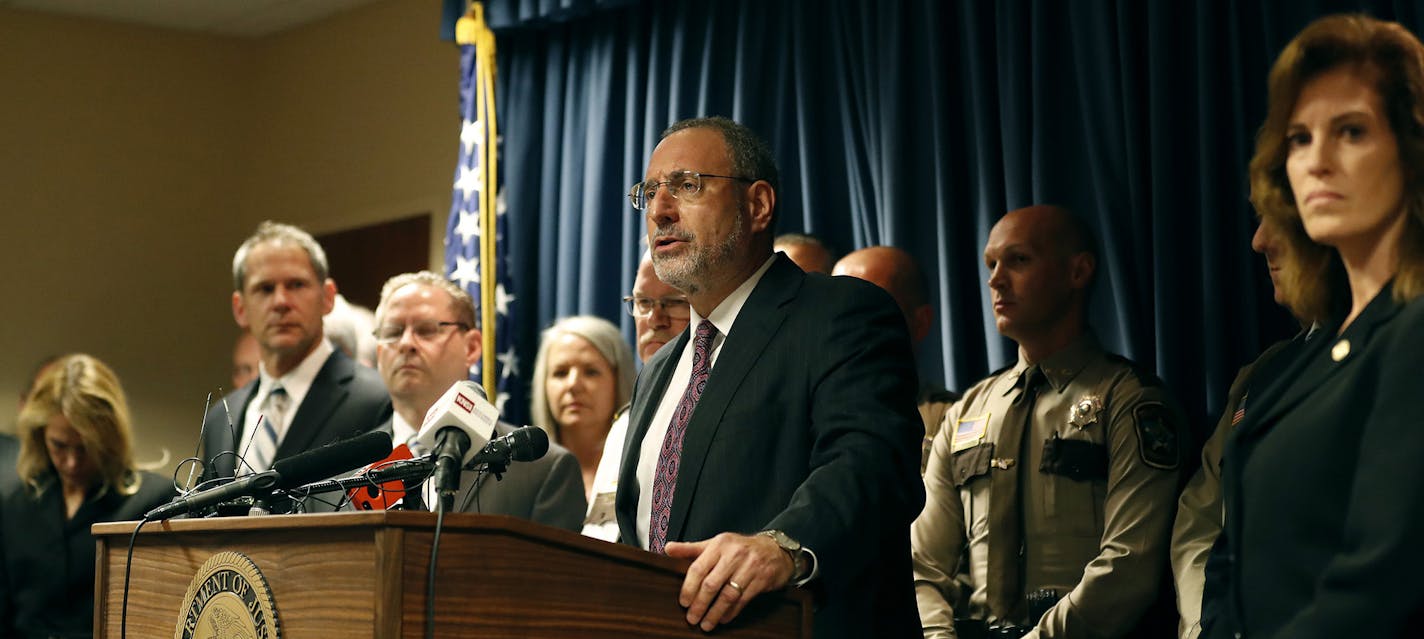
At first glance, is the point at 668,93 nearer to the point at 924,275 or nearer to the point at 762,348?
the point at 924,275

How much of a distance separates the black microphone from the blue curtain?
2.18 meters

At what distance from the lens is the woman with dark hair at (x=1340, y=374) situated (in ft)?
5.58

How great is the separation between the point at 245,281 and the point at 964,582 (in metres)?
2.34

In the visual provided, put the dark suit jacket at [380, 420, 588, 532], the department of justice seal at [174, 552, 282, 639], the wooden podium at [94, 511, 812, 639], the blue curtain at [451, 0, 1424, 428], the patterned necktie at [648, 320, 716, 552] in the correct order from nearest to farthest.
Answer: the wooden podium at [94, 511, 812, 639]
the department of justice seal at [174, 552, 282, 639]
the patterned necktie at [648, 320, 716, 552]
the dark suit jacket at [380, 420, 588, 532]
the blue curtain at [451, 0, 1424, 428]

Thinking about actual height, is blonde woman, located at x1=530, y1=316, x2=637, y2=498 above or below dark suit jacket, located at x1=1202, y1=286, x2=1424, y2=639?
above

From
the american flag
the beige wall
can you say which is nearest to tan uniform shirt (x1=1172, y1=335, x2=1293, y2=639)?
the american flag

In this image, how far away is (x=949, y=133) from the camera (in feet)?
14.4

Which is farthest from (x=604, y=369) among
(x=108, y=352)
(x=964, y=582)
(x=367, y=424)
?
(x=108, y=352)

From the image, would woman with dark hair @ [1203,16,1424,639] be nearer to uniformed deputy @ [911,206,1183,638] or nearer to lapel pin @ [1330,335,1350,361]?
lapel pin @ [1330,335,1350,361]

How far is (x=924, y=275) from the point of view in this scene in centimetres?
418

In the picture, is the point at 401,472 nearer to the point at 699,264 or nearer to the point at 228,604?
the point at 228,604

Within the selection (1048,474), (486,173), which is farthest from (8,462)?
(1048,474)

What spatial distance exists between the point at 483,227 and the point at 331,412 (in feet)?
5.67

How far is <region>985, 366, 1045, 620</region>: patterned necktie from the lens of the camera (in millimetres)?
3414
